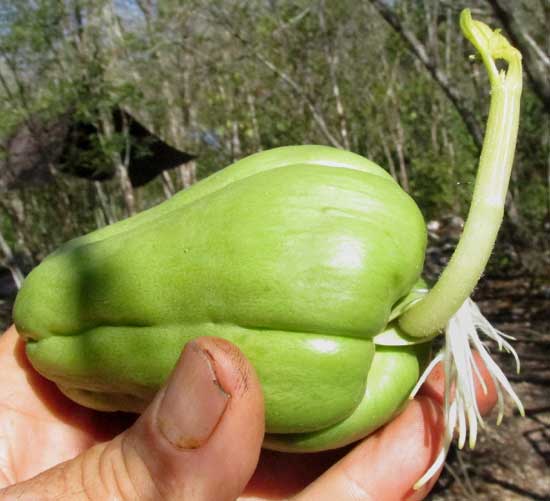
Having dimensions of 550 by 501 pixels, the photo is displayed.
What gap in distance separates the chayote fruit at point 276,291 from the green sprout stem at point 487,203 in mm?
Result: 97

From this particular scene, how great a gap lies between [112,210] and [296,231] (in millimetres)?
9289

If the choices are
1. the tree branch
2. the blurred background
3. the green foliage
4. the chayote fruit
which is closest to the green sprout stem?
the chayote fruit

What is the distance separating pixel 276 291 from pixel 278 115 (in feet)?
29.4

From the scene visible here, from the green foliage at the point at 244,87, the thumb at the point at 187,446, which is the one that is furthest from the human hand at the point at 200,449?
the green foliage at the point at 244,87

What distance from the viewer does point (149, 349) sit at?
5.37 ft

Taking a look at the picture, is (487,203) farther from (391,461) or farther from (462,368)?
(391,461)

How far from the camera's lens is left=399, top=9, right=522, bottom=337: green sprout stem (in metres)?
1.52

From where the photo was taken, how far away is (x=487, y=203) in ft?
4.98

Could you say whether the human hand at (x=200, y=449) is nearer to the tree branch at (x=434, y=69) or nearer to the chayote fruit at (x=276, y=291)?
the chayote fruit at (x=276, y=291)

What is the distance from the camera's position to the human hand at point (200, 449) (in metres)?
1.43

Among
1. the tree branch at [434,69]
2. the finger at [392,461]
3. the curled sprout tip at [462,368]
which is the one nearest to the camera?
the curled sprout tip at [462,368]

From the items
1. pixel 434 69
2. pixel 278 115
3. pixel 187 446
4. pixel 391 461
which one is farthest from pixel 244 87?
pixel 187 446

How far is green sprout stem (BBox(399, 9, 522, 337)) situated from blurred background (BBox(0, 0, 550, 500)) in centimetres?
197

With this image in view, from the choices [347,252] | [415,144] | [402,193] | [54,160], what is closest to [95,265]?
[347,252]
